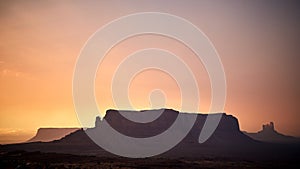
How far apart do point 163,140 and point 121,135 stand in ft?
79.2

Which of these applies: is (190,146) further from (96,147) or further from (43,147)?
(43,147)

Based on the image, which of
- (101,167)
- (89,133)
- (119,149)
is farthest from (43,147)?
(101,167)

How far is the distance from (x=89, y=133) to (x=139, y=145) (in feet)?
112

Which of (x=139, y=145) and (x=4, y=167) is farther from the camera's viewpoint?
(x=139, y=145)

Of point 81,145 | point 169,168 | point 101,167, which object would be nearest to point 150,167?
point 169,168

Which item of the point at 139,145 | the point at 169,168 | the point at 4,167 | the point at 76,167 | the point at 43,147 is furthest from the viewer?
the point at 139,145

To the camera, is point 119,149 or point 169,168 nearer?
point 169,168

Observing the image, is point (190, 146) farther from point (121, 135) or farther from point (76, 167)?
point (76, 167)

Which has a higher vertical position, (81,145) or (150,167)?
(81,145)

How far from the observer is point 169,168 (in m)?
83.9

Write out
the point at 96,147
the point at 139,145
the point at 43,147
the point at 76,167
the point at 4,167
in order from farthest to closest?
the point at 139,145 → the point at 96,147 → the point at 43,147 → the point at 76,167 → the point at 4,167

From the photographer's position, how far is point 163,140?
643 feet

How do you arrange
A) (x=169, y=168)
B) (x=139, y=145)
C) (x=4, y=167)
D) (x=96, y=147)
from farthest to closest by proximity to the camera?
(x=139, y=145)
(x=96, y=147)
(x=169, y=168)
(x=4, y=167)

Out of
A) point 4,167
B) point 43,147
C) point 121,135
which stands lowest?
point 4,167
